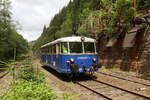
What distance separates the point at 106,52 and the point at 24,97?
14.3 m

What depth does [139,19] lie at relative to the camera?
13156 mm

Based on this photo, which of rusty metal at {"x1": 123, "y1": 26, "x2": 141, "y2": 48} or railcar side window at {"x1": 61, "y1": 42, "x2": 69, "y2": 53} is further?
rusty metal at {"x1": 123, "y1": 26, "x2": 141, "y2": 48}

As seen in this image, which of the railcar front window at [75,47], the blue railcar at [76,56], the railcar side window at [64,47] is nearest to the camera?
the blue railcar at [76,56]

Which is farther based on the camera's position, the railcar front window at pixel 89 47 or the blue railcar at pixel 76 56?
the railcar front window at pixel 89 47

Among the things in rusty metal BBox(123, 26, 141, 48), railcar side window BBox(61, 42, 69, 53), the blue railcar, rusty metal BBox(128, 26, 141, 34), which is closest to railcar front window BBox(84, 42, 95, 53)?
the blue railcar

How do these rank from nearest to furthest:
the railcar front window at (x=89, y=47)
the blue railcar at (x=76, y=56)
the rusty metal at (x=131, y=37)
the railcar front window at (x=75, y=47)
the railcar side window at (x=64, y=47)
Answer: the blue railcar at (x=76, y=56) < the railcar side window at (x=64, y=47) < the railcar front window at (x=75, y=47) < the railcar front window at (x=89, y=47) < the rusty metal at (x=131, y=37)

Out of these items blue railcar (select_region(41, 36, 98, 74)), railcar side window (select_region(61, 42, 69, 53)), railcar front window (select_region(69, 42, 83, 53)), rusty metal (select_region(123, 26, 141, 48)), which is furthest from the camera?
rusty metal (select_region(123, 26, 141, 48))

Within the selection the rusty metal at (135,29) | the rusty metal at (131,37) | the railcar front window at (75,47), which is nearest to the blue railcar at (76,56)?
the railcar front window at (75,47)

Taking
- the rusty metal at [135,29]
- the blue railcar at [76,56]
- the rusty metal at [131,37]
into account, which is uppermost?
the rusty metal at [135,29]

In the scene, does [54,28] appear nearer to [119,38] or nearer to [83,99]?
[119,38]

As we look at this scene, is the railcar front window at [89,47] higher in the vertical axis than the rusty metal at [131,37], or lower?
lower

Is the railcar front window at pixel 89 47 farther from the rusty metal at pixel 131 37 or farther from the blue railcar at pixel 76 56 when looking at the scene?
the rusty metal at pixel 131 37

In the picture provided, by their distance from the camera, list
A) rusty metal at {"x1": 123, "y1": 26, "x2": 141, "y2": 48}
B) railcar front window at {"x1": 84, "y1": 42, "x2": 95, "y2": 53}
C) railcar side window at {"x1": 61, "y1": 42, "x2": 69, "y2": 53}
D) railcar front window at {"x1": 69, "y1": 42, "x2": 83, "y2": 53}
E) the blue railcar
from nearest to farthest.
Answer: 1. the blue railcar
2. railcar side window at {"x1": 61, "y1": 42, "x2": 69, "y2": 53}
3. railcar front window at {"x1": 69, "y1": 42, "x2": 83, "y2": 53}
4. railcar front window at {"x1": 84, "y1": 42, "x2": 95, "y2": 53}
5. rusty metal at {"x1": 123, "y1": 26, "x2": 141, "y2": 48}

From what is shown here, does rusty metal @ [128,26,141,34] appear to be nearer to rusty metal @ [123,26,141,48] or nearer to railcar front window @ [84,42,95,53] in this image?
rusty metal @ [123,26,141,48]
